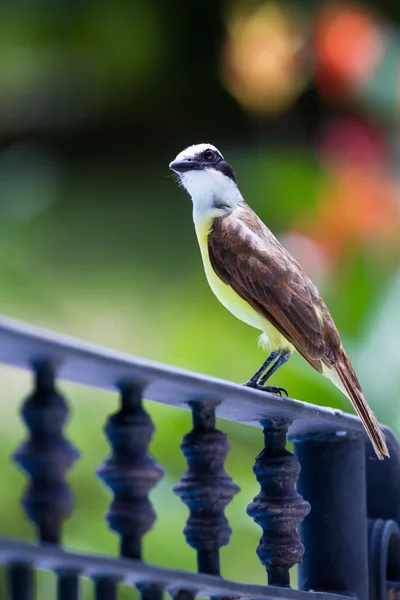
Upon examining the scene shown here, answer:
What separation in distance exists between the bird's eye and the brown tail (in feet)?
2.71

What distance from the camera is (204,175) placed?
3500mm

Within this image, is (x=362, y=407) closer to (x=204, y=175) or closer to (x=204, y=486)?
(x=204, y=175)

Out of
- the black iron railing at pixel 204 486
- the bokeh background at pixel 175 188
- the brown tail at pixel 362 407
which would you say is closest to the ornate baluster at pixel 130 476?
the black iron railing at pixel 204 486

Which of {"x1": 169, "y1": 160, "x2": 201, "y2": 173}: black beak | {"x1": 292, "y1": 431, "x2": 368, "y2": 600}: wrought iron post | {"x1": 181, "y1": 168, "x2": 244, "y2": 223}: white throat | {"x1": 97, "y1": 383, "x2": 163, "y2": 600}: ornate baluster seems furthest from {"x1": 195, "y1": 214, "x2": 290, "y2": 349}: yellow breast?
{"x1": 97, "y1": 383, "x2": 163, "y2": 600}: ornate baluster

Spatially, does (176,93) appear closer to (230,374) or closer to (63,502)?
(230,374)

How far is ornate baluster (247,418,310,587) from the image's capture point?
1844 mm

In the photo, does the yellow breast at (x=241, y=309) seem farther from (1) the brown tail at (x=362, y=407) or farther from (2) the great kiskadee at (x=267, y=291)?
(1) the brown tail at (x=362, y=407)

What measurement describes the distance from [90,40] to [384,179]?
4395 millimetres

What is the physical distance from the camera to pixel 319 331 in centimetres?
305

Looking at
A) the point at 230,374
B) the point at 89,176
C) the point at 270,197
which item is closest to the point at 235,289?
the point at 230,374

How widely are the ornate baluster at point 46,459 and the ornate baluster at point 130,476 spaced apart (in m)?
0.13

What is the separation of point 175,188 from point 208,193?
6084 millimetres

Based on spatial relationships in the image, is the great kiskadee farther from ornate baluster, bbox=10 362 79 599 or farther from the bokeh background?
the bokeh background

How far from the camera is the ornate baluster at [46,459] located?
1268 millimetres
